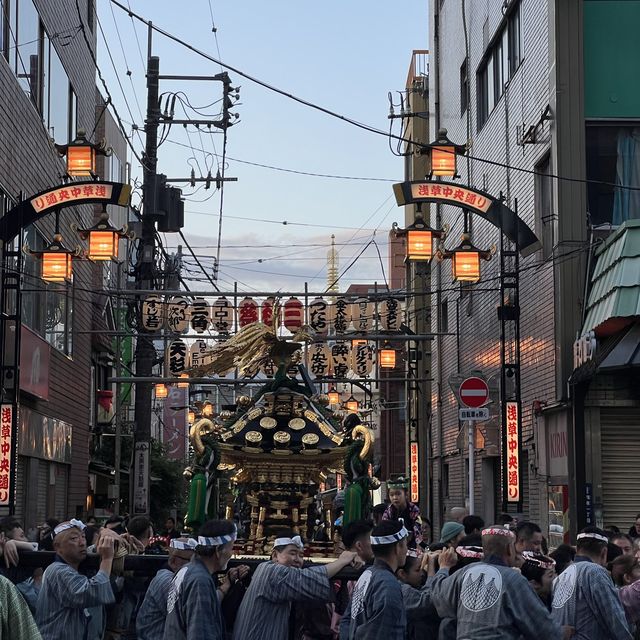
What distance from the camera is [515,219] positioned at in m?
21.6

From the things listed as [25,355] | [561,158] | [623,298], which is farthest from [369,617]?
[25,355]

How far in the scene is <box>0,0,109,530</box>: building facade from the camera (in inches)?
985

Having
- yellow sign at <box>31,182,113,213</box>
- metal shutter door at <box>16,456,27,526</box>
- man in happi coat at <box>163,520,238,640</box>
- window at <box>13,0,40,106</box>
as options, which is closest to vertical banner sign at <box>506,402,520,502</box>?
yellow sign at <box>31,182,113,213</box>

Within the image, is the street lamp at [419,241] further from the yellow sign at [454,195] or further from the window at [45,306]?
the window at [45,306]

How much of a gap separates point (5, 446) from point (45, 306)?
786 cm

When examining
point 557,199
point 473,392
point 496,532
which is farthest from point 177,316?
point 496,532

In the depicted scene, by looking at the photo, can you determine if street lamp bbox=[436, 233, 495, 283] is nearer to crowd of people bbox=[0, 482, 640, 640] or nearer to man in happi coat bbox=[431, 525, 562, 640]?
crowd of people bbox=[0, 482, 640, 640]

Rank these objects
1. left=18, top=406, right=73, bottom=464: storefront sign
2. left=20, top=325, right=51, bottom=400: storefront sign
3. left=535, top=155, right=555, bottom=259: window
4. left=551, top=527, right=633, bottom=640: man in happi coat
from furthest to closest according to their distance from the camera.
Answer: left=18, top=406, right=73, bottom=464: storefront sign → left=20, top=325, right=51, bottom=400: storefront sign → left=535, top=155, right=555, bottom=259: window → left=551, top=527, right=633, bottom=640: man in happi coat

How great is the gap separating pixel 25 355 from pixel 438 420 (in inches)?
628

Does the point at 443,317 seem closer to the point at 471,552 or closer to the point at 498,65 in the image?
the point at 498,65

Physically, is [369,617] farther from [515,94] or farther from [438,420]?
[438,420]

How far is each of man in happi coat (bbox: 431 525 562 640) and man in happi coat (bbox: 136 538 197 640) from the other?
2281 millimetres

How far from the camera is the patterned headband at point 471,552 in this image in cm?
905

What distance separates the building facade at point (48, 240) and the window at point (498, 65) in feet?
33.1
